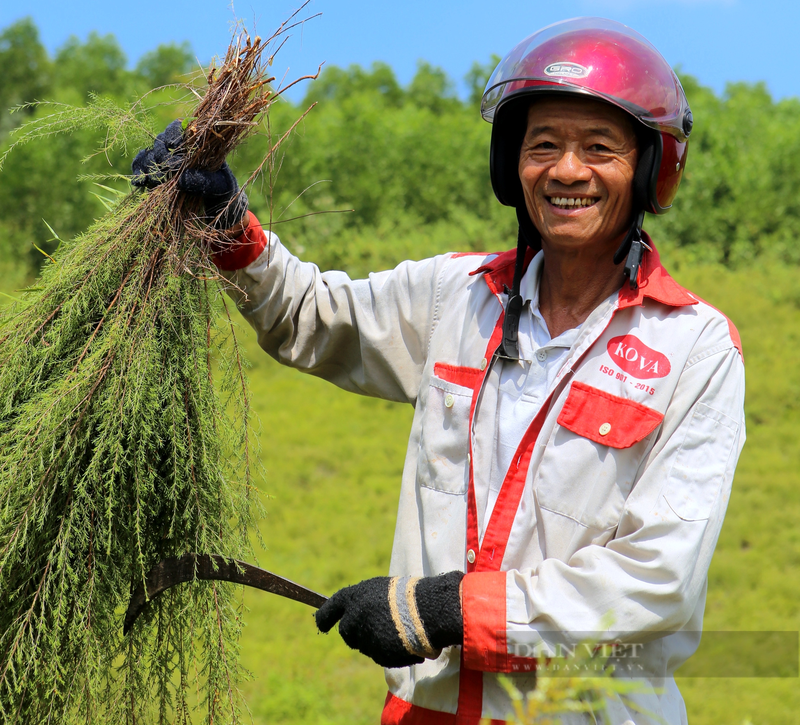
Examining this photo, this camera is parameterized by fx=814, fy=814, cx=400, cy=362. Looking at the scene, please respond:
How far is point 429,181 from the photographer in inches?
631

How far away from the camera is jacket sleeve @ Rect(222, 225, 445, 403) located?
219 centimetres

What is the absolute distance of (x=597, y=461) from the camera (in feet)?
5.77

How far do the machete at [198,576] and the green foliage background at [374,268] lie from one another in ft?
2.77

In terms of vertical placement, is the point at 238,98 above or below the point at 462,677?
above

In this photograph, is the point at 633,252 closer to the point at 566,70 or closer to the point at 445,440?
the point at 566,70

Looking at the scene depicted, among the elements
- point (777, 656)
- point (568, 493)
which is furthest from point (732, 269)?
point (568, 493)

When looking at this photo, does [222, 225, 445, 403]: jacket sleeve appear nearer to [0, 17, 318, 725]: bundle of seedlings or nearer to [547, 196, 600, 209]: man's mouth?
[0, 17, 318, 725]: bundle of seedlings

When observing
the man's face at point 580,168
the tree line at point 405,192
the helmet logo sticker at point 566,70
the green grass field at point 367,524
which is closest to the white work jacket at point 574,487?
the man's face at point 580,168

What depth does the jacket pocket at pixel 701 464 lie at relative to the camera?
1637 mm

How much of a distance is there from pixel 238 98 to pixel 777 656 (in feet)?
17.1

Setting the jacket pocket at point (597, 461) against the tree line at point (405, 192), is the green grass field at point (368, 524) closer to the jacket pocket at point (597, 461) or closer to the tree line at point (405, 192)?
the jacket pocket at point (597, 461)

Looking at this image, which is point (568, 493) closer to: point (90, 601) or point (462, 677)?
point (462, 677)

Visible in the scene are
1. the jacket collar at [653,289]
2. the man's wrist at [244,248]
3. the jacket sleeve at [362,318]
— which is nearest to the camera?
the jacket collar at [653,289]

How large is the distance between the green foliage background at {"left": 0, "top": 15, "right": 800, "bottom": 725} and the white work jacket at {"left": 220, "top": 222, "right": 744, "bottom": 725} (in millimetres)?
568
